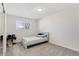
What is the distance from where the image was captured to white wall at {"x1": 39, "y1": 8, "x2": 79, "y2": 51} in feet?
10.2

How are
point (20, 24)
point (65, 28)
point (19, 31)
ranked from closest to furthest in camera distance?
point (65, 28), point (19, 31), point (20, 24)

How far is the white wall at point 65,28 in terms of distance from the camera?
3102mm

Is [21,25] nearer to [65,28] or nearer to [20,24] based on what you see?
[20,24]

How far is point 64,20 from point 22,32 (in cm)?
321

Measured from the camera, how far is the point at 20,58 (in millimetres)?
810

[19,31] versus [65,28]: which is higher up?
[65,28]

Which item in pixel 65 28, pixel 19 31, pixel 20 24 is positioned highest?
pixel 20 24

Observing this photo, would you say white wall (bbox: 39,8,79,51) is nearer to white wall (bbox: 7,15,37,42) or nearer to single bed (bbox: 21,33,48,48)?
single bed (bbox: 21,33,48,48)

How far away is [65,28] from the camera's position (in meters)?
3.56

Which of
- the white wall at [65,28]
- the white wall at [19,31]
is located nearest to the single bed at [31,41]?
the white wall at [65,28]

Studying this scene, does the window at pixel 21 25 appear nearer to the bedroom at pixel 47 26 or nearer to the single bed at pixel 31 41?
the bedroom at pixel 47 26

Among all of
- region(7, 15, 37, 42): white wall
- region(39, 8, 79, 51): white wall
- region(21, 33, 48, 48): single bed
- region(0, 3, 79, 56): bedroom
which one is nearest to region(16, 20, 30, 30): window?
region(0, 3, 79, 56): bedroom

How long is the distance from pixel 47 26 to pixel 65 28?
5.13ft

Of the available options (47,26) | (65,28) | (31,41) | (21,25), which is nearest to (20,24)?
(21,25)
